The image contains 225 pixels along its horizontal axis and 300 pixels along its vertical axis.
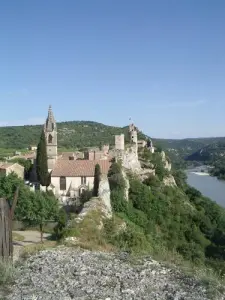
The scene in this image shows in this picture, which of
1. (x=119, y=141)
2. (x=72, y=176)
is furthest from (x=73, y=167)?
(x=119, y=141)

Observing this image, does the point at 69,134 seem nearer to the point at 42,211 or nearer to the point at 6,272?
the point at 42,211

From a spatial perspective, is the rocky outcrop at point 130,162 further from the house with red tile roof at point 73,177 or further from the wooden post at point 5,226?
the wooden post at point 5,226

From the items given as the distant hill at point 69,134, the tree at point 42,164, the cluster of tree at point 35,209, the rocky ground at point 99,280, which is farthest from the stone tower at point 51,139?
the distant hill at point 69,134

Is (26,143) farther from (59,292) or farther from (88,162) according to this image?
(59,292)

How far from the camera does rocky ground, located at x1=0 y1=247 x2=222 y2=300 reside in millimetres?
7734

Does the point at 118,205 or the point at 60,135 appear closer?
the point at 118,205

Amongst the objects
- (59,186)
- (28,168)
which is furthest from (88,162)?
(28,168)

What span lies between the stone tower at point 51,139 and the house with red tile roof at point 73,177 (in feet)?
7.84

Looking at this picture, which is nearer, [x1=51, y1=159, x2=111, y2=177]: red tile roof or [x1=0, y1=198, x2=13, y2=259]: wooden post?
[x1=0, y1=198, x2=13, y2=259]: wooden post

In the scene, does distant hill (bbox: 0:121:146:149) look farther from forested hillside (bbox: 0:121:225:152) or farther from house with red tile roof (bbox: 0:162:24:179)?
house with red tile roof (bbox: 0:162:24:179)

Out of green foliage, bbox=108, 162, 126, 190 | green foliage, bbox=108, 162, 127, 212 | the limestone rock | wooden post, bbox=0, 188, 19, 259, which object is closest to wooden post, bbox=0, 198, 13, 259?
wooden post, bbox=0, 188, 19, 259

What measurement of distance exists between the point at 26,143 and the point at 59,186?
298 ft

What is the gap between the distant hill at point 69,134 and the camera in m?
126

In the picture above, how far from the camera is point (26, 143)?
127000mm
